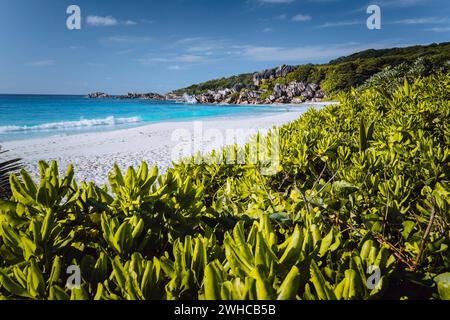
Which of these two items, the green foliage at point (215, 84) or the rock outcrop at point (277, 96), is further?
the green foliage at point (215, 84)

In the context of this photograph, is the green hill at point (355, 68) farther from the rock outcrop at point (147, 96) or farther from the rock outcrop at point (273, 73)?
the rock outcrop at point (147, 96)

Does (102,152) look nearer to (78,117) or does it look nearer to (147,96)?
(78,117)

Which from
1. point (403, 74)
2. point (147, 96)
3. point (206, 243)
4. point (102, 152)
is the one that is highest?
point (147, 96)

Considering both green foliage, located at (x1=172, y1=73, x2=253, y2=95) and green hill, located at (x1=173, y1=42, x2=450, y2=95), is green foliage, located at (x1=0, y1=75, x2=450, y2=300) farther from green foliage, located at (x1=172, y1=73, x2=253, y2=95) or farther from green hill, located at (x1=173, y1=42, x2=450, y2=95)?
green foliage, located at (x1=172, y1=73, x2=253, y2=95)

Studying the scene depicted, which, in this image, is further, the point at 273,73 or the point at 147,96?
the point at 147,96

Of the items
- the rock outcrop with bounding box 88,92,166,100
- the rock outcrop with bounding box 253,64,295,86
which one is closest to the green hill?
the rock outcrop with bounding box 253,64,295,86

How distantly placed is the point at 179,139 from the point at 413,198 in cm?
1442

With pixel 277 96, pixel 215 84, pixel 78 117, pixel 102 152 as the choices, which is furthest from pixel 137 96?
pixel 102 152

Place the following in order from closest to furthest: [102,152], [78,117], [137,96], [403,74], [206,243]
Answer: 1. [206,243]
2. [403,74]
3. [102,152]
4. [78,117]
5. [137,96]

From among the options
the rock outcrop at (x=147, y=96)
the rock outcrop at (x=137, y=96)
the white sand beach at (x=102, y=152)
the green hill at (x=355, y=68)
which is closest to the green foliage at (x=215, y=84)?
the green hill at (x=355, y=68)

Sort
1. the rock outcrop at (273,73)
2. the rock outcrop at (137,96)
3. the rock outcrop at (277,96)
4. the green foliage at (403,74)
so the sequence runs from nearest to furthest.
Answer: the green foliage at (403,74) < the rock outcrop at (277,96) < the rock outcrop at (273,73) < the rock outcrop at (137,96)

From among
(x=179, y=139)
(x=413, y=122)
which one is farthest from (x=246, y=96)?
(x=413, y=122)

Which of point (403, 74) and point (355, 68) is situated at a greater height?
point (355, 68)
